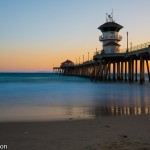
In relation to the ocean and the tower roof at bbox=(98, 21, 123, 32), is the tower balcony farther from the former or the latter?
the ocean

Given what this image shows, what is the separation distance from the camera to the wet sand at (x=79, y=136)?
642cm

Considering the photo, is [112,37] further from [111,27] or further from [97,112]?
[97,112]

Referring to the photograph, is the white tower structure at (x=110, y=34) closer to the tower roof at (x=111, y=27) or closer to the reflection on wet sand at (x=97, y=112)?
the tower roof at (x=111, y=27)

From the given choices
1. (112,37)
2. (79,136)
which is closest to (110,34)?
(112,37)

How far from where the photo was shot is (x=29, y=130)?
8375 mm

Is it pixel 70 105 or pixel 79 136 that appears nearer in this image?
pixel 79 136

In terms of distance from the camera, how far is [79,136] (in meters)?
7.46

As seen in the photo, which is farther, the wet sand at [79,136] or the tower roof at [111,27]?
the tower roof at [111,27]

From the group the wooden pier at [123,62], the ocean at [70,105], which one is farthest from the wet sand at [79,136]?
the wooden pier at [123,62]

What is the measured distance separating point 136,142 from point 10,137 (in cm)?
275

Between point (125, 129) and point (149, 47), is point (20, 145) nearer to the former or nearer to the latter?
point (125, 129)

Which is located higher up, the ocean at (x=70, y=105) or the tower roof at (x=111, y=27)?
the tower roof at (x=111, y=27)

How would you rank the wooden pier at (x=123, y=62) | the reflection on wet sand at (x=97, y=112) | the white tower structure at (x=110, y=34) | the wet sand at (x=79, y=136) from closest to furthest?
the wet sand at (x=79, y=136) → the reflection on wet sand at (x=97, y=112) → the wooden pier at (x=123, y=62) → the white tower structure at (x=110, y=34)

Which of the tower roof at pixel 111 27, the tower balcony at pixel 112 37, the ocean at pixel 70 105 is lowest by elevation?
the ocean at pixel 70 105
